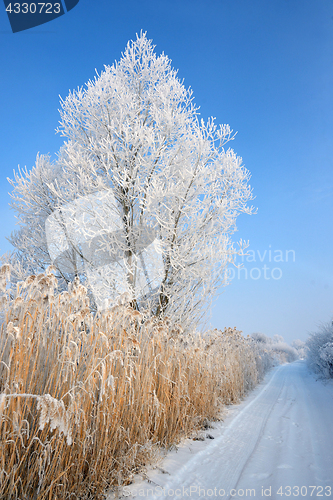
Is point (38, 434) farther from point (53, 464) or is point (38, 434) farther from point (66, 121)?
point (66, 121)

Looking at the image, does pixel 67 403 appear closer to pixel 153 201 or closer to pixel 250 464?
pixel 250 464

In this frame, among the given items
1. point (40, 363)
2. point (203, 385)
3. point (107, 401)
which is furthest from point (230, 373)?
point (40, 363)

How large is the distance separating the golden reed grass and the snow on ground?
228 millimetres

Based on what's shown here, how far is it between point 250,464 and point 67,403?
5.94ft

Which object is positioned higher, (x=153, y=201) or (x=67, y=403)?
(x=153, y=201)

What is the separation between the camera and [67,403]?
1813 mm

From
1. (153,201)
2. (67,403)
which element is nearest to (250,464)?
(67,403)

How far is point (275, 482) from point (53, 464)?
1.72 meters

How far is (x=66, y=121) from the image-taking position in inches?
303

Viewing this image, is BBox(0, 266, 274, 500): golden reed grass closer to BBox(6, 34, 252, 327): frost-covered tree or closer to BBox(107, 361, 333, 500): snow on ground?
A: BBox(107, 361, 333, 500): snow on ground

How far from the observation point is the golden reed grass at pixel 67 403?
1.50 metres

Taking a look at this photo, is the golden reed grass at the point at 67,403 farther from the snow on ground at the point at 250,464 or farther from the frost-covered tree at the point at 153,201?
the frost-covered tree at the point at 153,201

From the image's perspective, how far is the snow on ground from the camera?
200 centimetres

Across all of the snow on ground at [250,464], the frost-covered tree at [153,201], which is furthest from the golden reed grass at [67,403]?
the frost-covered tree at [153,201]
